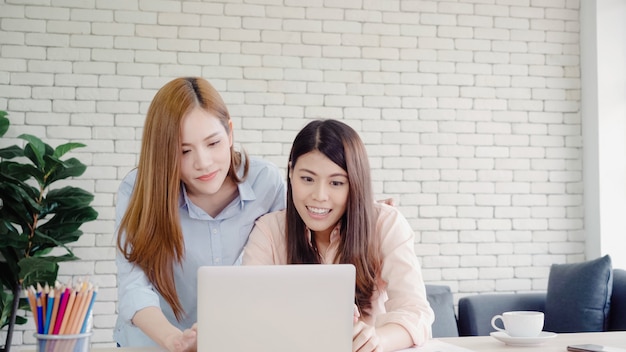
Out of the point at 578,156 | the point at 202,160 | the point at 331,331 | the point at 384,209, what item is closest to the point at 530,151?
the point at 578,156

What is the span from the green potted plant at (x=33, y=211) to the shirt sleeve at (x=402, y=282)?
85.7 inches

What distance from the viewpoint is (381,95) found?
4.53 metres

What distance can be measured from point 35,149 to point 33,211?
1.07 ft

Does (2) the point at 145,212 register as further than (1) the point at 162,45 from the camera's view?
No

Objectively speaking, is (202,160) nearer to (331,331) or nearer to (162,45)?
(331,331)

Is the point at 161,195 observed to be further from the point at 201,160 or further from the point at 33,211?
the point at 33,211

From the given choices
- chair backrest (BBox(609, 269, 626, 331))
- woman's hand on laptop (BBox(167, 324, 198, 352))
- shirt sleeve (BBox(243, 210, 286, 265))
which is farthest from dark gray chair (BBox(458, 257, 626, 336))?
woman's hand on laptop (BBox(167, 324, 198, 352))

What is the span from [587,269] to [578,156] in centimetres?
112

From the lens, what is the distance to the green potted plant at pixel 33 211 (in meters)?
3.77

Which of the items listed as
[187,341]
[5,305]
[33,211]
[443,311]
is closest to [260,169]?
[187,341]

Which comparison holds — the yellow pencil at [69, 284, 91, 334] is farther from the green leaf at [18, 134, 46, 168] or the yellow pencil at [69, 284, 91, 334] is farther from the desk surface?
the green leaf at [18, 134, 46, 168]

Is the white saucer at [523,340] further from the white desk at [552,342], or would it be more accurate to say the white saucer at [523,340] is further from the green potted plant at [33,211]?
the green potted plant at [33,211]

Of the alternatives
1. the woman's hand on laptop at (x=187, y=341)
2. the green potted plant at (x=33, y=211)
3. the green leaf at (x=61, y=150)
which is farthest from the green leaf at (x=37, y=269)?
the woman's hand on laptop at (x=187, y=341)

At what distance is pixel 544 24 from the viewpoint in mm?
4770
